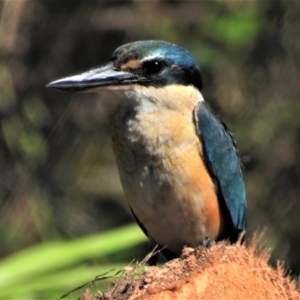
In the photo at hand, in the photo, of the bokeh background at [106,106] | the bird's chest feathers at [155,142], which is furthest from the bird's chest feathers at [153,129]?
the bokeh background at [106,106]

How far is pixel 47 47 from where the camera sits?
871 centimetres

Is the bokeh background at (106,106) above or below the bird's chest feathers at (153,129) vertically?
below

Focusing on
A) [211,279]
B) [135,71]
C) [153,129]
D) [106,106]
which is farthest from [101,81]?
[106,106]

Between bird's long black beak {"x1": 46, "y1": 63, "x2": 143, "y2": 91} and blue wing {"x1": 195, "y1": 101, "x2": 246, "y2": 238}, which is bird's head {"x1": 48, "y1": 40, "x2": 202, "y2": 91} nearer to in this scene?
bird's long black beak {"x1": 46, "y1": 63, "x2": 143, "y2": 91}

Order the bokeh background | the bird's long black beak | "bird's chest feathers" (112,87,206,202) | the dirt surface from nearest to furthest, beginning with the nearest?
the dirt surface < "bird's chest feathers" (112,87,206,202) < the bird's long black beak < the bokeh background

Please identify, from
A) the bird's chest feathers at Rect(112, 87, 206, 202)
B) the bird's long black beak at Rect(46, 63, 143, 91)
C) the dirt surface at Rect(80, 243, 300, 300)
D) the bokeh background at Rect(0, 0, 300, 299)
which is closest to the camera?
the dirt surface at Rect(80, 243, 300, 300)

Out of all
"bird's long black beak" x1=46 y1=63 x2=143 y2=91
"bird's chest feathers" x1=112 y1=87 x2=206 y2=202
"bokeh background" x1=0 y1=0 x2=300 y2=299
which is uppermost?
"bird's long black beak" x1=46 y1=63 x2=143 y2=91

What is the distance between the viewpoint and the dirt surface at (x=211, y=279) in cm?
273

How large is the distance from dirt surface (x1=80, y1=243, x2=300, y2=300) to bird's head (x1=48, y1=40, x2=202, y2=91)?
66.7 inches

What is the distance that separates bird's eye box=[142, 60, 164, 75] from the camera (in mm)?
4582

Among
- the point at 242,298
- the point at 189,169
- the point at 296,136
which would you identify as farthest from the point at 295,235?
the point at 242,298

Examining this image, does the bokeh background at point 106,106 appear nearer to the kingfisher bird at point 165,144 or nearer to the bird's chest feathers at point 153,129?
the kingfisher bird at point 165,144

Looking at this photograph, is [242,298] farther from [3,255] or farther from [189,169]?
[3,255]

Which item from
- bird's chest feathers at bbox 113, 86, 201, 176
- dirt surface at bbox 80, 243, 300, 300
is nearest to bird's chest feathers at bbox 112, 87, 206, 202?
bird's chest feathers at bbox 113, 86, 201, 176
